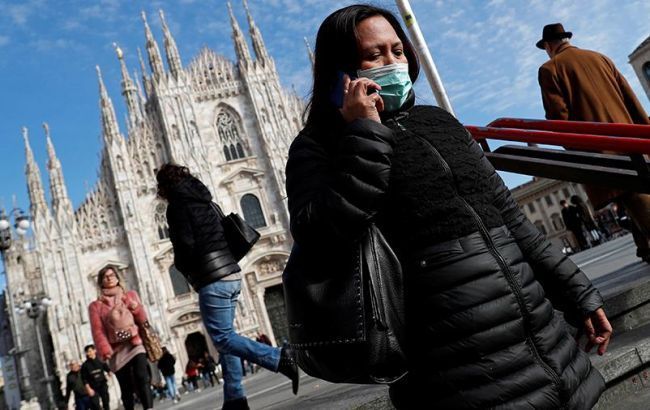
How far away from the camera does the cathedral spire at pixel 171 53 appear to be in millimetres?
26994

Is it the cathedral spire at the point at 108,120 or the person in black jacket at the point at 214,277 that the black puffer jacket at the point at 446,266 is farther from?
the cathedral spire at the point at 108,120

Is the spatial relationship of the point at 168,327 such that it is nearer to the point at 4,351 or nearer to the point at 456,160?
the point at 4,351

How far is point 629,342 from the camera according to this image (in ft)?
8.19

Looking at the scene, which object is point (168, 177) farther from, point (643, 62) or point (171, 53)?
point (643, 62)

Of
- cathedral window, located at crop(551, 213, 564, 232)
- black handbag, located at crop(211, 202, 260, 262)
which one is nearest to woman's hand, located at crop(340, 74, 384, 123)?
black handbag, located at crop(211, 202, 260, 262)

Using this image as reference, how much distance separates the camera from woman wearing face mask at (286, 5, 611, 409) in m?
1.20

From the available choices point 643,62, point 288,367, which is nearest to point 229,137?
point 288,367

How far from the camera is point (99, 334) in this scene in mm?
4188

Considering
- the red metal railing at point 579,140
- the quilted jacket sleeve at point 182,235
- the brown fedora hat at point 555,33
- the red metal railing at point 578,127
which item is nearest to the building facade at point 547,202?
the brown fedora hat at point 555,33

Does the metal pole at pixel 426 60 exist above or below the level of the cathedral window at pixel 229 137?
below

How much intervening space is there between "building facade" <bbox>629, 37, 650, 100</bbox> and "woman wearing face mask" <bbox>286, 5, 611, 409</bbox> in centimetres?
3487

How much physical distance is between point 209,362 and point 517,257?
1889cm

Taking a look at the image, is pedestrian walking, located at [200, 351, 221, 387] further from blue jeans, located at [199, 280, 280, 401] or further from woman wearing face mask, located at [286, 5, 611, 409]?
woman wearing face mask, located at [286, 5, 611, 409]

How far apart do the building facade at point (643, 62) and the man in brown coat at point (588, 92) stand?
104ft
